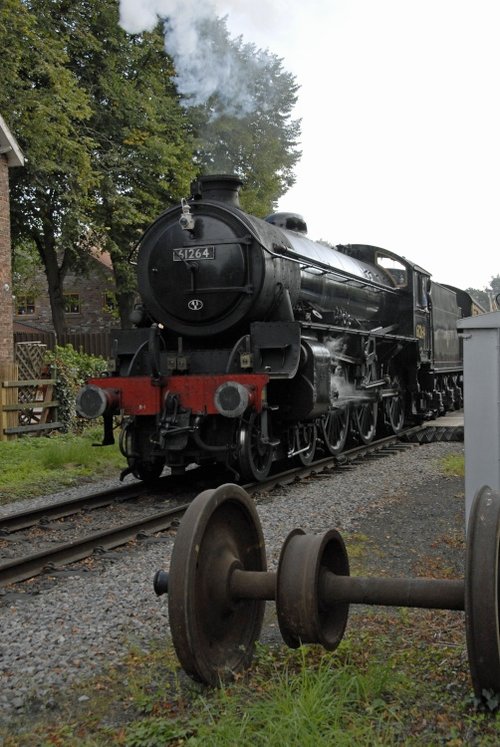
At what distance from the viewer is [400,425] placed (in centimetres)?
1523

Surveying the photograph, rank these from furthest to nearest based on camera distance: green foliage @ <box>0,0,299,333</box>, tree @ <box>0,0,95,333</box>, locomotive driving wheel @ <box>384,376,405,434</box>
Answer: green foliage @ <box>0,0,299,333</box> → tree @ <box>0,0,95,333</box> → locomotive driving wheel @ <box>384,376,405,434</box>

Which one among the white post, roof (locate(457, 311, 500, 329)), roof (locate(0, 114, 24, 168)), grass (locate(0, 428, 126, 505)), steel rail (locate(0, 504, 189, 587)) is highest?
roof (locate(0, 114, 24, 168))

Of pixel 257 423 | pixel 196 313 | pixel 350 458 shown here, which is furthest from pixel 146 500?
pixel 350 458

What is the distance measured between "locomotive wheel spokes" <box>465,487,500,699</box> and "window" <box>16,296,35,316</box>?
1413 inches

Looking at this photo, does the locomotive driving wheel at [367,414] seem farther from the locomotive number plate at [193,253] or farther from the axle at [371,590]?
the axle at [371,590]

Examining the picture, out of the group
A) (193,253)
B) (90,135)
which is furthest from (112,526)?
(90,135)

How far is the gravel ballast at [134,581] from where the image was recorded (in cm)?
402

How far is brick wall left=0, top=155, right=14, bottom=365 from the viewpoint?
54.6 ft

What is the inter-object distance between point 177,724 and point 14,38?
18.1 metres

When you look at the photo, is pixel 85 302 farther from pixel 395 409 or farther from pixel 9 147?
pixel 395 409

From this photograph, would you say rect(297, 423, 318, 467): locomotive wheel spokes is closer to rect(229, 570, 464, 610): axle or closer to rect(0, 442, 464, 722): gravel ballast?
rect(0, 442, 464, 722): gravel ballast

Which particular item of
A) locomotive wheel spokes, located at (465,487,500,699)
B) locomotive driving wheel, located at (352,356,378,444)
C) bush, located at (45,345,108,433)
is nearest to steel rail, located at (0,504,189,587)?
locomotive wheel spokes, located at (465,487,500,699)

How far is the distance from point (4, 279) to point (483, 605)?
50.4 ft

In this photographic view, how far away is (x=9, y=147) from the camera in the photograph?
16703 millimetres
